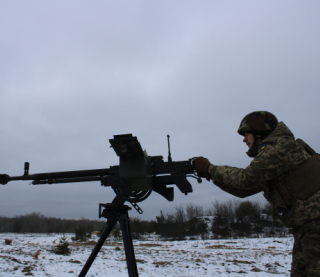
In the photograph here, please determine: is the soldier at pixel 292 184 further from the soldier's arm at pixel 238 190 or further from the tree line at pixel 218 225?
the tree line at pixel 218 225

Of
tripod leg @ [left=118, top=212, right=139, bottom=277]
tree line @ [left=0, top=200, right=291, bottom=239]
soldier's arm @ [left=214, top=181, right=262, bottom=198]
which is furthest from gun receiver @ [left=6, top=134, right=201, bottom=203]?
tree line @ [left=0, top=200, right=291, bottom=239]

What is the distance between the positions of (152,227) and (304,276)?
1289 inches

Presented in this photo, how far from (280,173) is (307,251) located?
788 mm

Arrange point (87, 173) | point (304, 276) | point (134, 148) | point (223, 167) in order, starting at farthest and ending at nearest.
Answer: point (87, 173), point (134, 148), point (223, 167), point (304, 276)

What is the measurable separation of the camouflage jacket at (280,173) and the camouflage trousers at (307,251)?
9 cm

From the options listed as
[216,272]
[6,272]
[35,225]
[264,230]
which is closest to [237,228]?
[264,230]

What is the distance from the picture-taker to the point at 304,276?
7.91 ft

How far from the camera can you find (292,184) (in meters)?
2.49

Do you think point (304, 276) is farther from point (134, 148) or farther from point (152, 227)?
point (152, 227)

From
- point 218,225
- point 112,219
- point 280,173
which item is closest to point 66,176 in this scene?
point 112,219

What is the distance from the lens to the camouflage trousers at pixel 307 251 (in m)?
2.27

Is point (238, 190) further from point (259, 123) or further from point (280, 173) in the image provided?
point (259, 123)

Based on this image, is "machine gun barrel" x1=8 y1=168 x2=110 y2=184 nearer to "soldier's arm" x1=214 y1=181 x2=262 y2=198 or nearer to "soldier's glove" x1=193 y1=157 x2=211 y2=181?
"soldier's glove" x1=193 y1=157 x2=211 y2=181

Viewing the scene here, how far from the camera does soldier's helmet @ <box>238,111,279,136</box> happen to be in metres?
2.88
